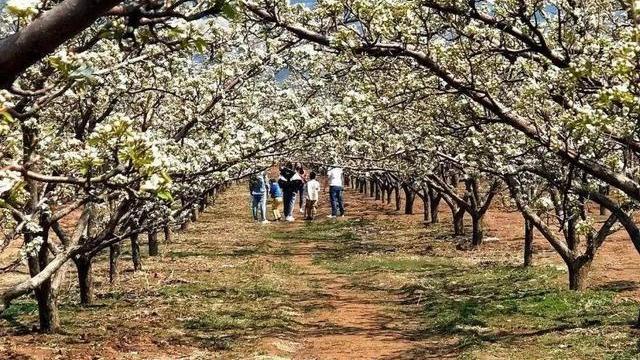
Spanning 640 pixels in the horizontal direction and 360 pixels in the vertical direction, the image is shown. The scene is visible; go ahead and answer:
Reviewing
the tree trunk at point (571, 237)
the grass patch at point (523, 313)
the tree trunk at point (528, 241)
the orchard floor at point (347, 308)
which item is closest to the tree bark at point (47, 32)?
the orchard floor at point (347, 308)

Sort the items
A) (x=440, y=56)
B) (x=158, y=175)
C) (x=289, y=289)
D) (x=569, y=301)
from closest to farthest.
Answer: (x=158, y=175)
(x=440, y=56)
(x=569, y=301)
(x=289, y=289)

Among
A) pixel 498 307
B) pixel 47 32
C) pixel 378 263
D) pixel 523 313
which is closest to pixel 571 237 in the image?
pixel 498 307

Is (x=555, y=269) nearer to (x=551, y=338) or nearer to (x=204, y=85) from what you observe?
(x=551, y=338)

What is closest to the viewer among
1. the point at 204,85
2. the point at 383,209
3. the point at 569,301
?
the point at 204,85

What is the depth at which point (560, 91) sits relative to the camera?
33.9 ft

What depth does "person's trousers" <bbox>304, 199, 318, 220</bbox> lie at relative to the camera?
43312 millimetres

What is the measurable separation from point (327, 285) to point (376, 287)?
62.7 inches

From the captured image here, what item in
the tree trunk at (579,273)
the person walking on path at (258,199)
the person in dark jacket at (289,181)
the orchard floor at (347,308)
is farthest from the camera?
A: the person in dark jacket at (289,181)

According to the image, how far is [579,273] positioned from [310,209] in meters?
27.2

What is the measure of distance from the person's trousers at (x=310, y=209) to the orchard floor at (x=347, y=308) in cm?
1285

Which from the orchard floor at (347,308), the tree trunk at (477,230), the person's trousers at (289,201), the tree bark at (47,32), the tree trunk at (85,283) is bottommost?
the orchard floor at (347,308)

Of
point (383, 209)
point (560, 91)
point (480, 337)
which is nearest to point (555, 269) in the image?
point (480, 337)

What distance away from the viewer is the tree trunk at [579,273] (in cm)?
1767

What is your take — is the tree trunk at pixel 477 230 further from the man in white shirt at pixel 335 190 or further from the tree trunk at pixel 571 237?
the man in white shirt at pixel 335 190
